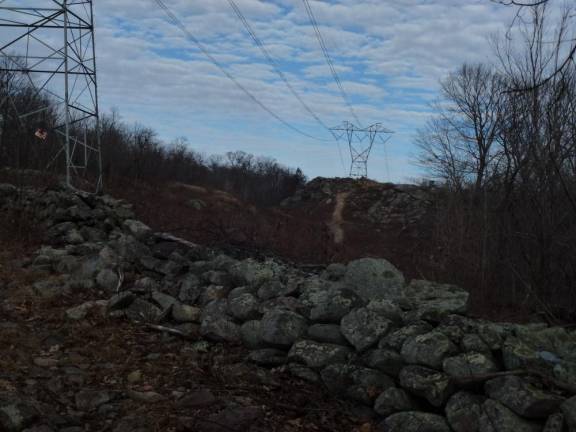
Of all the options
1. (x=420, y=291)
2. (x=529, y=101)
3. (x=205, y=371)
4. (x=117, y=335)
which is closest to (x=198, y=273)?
(x=117, y=335)

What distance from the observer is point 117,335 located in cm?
573

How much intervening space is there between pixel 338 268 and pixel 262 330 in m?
2.21

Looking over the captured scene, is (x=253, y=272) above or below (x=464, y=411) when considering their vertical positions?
above

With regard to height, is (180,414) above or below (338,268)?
below

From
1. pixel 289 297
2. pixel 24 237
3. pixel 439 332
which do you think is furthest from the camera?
pixel 24 237

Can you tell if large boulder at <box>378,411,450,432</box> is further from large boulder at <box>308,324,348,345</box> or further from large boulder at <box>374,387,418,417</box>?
large boulder at <box>308,324,348,345</box>

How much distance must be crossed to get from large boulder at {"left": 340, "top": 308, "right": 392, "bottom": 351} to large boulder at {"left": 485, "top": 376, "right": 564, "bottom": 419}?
3.76 ft

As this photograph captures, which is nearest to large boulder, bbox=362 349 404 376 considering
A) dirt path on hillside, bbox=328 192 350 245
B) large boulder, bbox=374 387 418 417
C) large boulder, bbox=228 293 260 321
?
large boulder, bbox=374 387 418 417

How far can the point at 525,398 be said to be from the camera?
3861mm

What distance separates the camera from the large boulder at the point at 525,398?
384 cm

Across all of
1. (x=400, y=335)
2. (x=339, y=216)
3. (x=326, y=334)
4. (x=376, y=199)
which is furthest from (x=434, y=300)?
(x=376, y=199)

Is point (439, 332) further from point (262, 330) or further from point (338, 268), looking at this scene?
point (338, 268)

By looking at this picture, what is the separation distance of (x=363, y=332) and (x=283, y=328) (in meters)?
0.78

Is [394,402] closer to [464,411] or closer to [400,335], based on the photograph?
[464,411]
